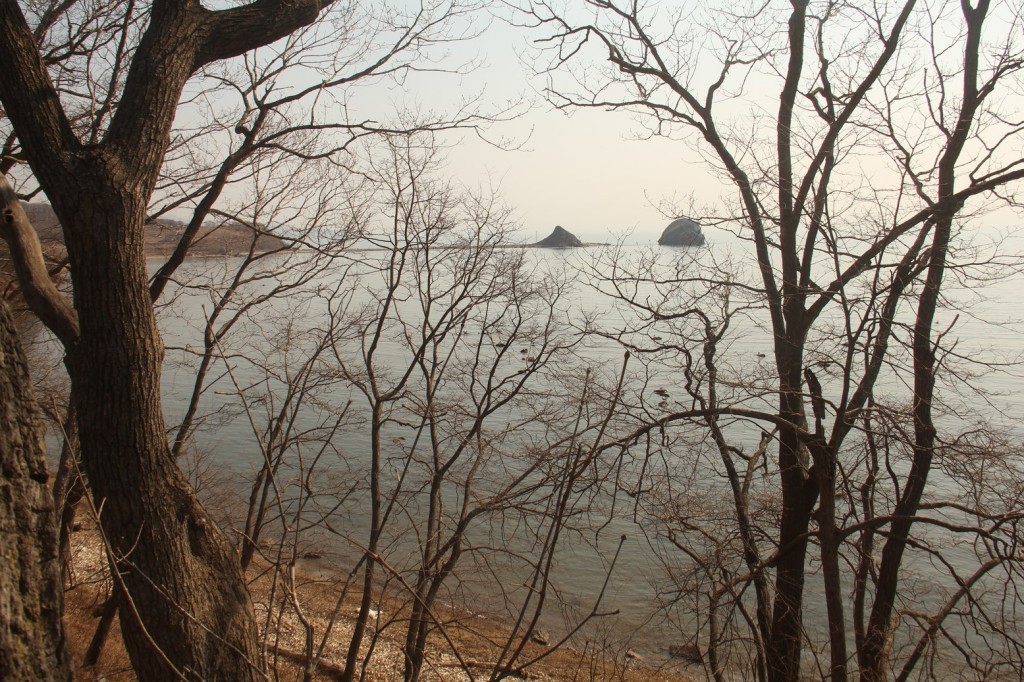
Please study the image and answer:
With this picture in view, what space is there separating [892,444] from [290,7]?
770cm

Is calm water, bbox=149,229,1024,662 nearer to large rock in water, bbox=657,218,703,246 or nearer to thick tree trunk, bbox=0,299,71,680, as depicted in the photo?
large rock in water, bbox=657,218,703,246

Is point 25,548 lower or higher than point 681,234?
lower

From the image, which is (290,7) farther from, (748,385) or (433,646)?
(433,646)

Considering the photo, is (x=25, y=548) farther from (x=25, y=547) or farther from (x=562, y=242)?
(x=562, y=242)

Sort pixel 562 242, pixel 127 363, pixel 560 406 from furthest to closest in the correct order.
Answer: pixel 562 242 < pixel 560 406 < pixel 127 363

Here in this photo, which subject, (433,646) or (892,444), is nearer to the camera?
(892,444)

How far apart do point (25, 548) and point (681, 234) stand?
874 centimetres

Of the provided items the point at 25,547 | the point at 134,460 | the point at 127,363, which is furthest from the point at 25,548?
the point at 127,363

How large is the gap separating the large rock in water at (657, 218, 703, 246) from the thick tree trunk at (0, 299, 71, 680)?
8.18 metres

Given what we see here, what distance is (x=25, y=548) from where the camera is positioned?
2.62 meters

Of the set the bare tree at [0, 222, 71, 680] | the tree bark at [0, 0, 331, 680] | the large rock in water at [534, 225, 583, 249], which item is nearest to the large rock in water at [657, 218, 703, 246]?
the large rock in water at [534, 225, 583, 249]

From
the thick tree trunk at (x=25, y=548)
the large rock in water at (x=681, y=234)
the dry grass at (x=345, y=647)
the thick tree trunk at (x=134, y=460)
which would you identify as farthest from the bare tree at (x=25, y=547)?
the large rock in water at (x=681, y=234)

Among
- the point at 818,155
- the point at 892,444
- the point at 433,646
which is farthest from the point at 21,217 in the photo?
the point at 433,646

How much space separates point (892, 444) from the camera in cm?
848
